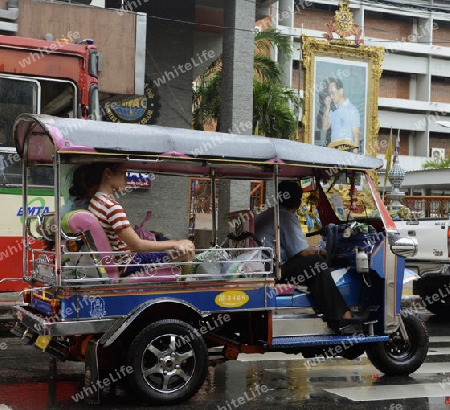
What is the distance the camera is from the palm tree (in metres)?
28.1

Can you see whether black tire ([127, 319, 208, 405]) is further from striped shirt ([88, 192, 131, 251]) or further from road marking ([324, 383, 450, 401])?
road marking ([324, 383, 450, 401])

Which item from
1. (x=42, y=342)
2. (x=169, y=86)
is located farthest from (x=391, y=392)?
(x=169, y=86)

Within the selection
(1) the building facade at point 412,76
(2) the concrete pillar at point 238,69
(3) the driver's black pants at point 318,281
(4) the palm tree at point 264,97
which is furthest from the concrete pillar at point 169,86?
(1) the building facade at point 412,76

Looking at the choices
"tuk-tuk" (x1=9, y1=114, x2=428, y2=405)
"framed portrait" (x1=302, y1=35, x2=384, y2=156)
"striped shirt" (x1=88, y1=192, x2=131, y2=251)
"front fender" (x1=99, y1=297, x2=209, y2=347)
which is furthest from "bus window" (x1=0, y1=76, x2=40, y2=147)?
"framed portrait" (x1=302, y1=35, x2=384, y2=156)

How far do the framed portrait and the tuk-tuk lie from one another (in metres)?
15.5

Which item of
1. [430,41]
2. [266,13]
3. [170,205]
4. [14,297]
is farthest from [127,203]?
[430,41]

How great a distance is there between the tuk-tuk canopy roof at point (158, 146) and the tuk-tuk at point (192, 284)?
0.01 m

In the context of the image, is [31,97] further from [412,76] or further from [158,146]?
[412,76]

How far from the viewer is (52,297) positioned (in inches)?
235

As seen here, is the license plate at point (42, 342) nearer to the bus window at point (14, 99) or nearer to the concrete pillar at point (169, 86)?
the bus window at point (14, 99)

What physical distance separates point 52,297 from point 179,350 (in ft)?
3.67

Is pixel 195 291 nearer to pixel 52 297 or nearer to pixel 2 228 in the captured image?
pixel 52 297

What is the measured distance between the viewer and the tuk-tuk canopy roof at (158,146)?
577cm

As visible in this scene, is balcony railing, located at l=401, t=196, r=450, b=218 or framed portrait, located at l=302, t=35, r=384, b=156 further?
framed portrait, located at l=302, t=35, r=384, b=156
